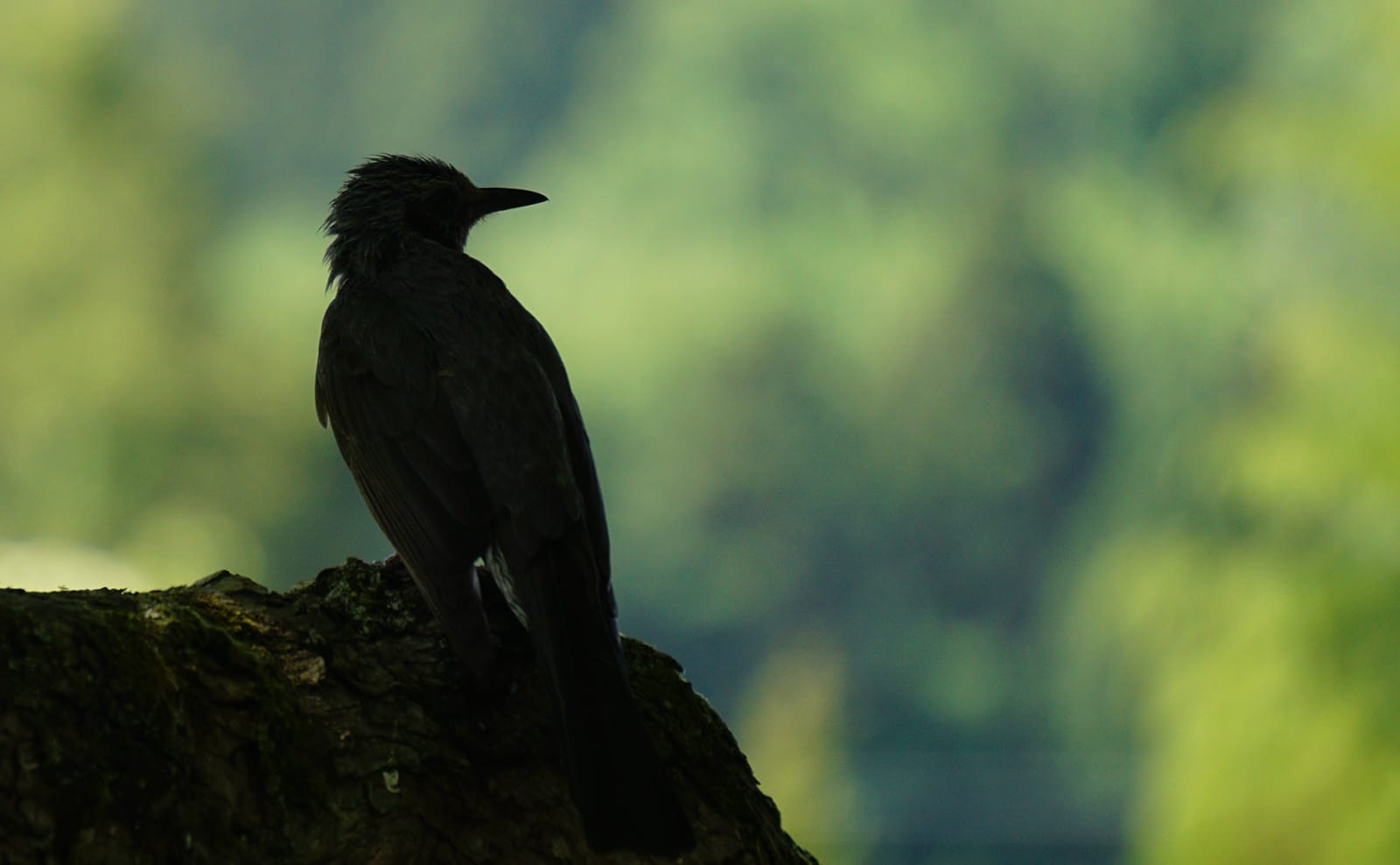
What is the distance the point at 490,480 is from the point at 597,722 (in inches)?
29.0

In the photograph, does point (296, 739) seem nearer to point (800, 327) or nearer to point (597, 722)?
point (597, 722)

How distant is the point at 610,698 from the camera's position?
9.12 feet

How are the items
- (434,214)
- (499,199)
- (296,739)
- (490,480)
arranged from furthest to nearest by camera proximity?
(499,199) → (434,214) → (490,480) → (296,739)

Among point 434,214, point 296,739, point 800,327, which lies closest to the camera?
point 296,739

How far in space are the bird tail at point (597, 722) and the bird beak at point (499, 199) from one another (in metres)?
2.04

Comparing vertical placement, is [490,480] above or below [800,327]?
below

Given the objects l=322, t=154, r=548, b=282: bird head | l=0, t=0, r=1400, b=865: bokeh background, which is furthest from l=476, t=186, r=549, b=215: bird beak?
l=0, t=0, r=1400, b=865: bokeh background

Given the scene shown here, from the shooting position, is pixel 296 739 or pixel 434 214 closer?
pixel 296 739

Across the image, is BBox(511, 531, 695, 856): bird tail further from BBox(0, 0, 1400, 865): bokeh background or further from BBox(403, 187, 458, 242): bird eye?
BBox(0, 0, 1400, 865): bokeh background

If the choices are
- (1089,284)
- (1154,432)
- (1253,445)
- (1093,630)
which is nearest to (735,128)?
(1089,284)

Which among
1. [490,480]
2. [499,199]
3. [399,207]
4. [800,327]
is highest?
[800,327]

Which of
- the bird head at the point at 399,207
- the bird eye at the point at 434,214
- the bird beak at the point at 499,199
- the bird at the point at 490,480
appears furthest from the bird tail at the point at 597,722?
the bird beak at the point at 499,199

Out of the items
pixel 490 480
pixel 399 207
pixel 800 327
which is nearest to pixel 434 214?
pixel 399 207

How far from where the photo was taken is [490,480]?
3258mm
